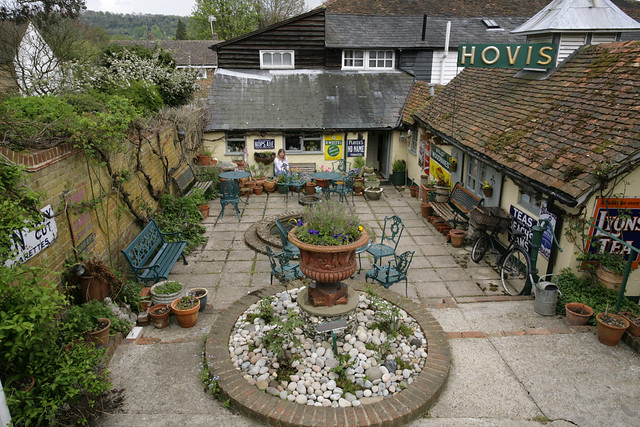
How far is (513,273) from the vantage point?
25.5 ft

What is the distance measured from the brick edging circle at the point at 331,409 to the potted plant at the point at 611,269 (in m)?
2.82

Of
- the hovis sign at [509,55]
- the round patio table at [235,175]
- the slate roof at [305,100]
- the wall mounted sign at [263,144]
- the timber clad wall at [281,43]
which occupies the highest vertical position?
the timber clad wall at [281,43]

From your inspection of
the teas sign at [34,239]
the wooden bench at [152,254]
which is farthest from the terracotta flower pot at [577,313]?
the teas sign at [34,239]

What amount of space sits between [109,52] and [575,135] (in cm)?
2257

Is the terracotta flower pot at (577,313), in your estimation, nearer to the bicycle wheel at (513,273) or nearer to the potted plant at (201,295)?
the bicycle wheel at (513,273)

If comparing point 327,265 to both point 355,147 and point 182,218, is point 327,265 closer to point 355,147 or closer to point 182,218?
point 182,218

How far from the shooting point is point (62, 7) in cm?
2184

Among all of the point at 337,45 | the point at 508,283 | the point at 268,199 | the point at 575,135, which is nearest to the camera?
the point at 575,135

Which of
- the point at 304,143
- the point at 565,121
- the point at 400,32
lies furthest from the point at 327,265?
the point at 400,32

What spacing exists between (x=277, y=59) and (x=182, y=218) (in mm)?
9167

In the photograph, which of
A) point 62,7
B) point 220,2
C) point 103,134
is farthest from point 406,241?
point 220,2

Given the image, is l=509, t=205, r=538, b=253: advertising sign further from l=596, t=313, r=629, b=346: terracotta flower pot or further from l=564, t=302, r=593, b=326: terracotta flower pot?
l=596, t=313, r=629, b=346: terracotta flower pot

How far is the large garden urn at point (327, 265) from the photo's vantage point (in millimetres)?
5117

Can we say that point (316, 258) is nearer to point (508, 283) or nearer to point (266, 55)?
point (508, 283)
